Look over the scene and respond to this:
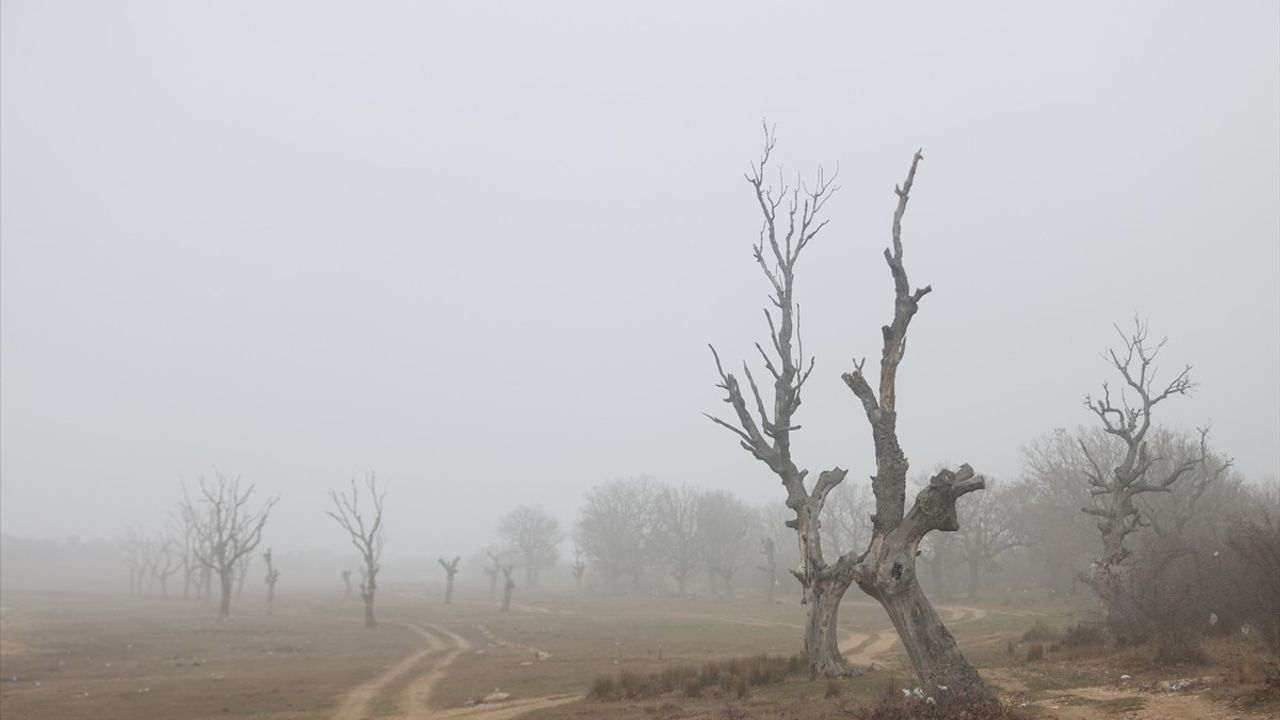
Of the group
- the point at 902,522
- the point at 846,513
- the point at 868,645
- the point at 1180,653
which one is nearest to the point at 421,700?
the point at 902,522

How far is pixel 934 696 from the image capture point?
37.4ft

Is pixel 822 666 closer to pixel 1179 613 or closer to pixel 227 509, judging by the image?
pixel 1179 613

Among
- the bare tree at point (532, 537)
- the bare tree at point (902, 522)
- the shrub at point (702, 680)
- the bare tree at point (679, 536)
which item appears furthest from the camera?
the bare tree at point (532, 537)

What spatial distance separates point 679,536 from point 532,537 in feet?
107

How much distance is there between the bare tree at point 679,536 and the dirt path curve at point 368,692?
56.3 m

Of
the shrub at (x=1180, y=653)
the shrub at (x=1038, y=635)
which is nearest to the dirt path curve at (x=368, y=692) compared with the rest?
the shrub at (x=1180, y=653)

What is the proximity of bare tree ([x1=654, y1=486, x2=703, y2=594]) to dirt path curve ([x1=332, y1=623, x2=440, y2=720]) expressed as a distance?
56.3 m

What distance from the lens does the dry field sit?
14367 mm

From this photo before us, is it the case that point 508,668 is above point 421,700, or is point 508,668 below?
below

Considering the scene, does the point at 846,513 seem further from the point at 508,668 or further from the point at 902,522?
the point at 902,522

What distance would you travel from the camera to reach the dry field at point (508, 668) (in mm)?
14367

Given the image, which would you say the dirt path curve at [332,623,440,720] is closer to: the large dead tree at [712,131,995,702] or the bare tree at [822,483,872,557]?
the large dead tree at [712,131,995,702]

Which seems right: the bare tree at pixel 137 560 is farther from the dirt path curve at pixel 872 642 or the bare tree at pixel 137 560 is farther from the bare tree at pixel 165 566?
the dirt path curve at pixel 872 642

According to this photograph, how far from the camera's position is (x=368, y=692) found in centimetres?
2175
